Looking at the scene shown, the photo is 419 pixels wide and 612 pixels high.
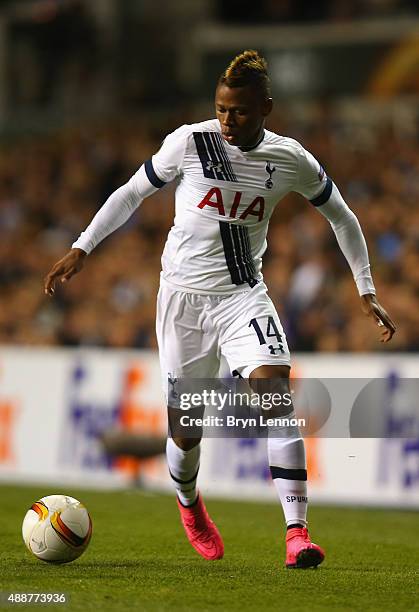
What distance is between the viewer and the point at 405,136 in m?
15.7

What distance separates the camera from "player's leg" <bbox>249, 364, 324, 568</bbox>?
5875mm

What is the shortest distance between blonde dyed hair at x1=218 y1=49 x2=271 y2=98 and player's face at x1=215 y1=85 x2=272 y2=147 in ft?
0.09

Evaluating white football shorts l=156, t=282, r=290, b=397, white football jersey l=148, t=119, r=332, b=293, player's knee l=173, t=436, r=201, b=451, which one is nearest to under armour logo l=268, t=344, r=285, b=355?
white football shorts l=156, t=282, r=290, b=397

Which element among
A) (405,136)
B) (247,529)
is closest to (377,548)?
(247,529)

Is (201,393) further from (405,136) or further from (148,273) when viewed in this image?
(405,136)

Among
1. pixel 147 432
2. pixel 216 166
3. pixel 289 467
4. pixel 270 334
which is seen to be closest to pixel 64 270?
pixel 216 166

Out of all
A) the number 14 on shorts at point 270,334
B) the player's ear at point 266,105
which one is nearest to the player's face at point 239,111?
the player's ear at point 266,105

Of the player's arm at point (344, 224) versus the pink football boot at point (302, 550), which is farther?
the player's arm at point (344, 224)

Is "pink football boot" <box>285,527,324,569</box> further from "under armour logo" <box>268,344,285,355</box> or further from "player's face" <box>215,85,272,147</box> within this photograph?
"player's face" <box>215,85,272,147</box>

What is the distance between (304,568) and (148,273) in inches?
363

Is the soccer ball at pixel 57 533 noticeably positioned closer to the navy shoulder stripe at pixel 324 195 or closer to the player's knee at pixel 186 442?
the player's knee at pixel 186 442

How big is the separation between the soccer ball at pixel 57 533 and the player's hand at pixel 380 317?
1815mm

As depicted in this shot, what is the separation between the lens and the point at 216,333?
20.5 ft

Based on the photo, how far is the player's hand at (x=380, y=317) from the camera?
6223mm
